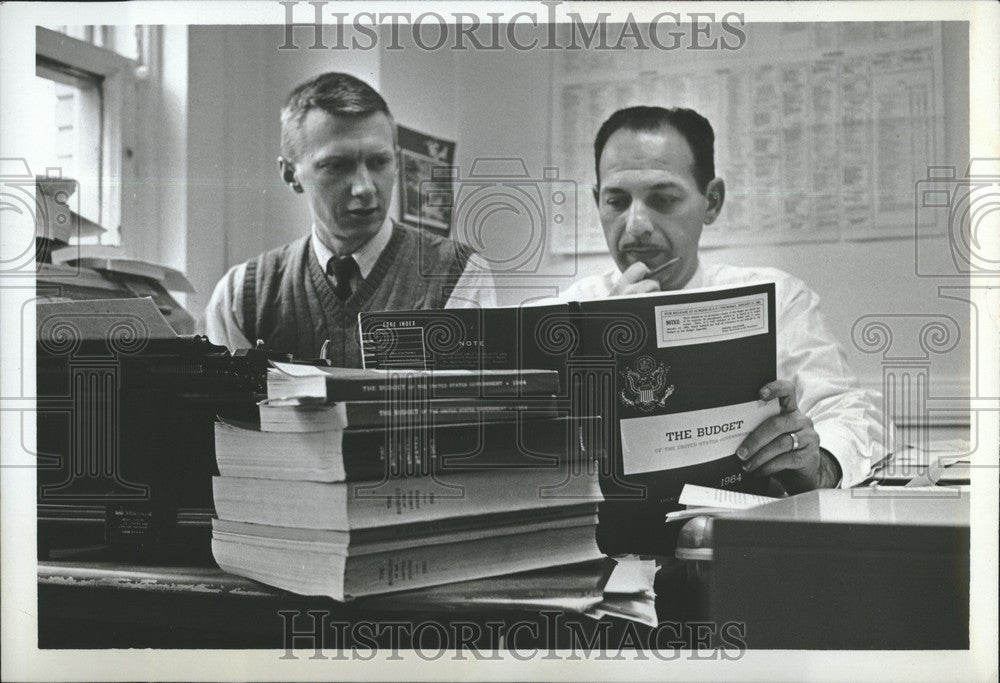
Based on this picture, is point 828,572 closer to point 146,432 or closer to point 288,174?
point 146,432

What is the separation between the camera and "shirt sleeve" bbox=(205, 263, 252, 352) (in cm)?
162

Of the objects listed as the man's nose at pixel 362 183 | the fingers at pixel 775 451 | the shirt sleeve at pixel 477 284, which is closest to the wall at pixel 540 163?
the shirt sleeve at pixel 477 284

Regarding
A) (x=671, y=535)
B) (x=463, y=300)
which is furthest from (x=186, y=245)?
(x=671, y=535)

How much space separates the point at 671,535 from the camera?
42.9 inches

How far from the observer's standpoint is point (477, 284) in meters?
1.54

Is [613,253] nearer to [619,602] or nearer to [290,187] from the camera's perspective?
[290,187]

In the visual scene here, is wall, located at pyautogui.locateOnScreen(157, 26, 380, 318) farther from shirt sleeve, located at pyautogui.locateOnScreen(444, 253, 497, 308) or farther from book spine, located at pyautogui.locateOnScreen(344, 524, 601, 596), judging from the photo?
book spine, located at pyautogui.locateOnScreen(344, 524, 601, 596)

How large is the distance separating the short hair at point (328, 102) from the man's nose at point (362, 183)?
0.10m

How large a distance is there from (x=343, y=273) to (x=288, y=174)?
0.68 ft

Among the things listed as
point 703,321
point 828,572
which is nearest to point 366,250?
point 703,321

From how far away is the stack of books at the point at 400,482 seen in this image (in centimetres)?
85

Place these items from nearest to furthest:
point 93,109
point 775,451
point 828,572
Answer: point 828,572, point 775,451, point 93,109

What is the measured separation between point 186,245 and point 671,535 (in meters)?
0.98

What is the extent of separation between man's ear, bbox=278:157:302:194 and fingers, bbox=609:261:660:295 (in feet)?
1.96
